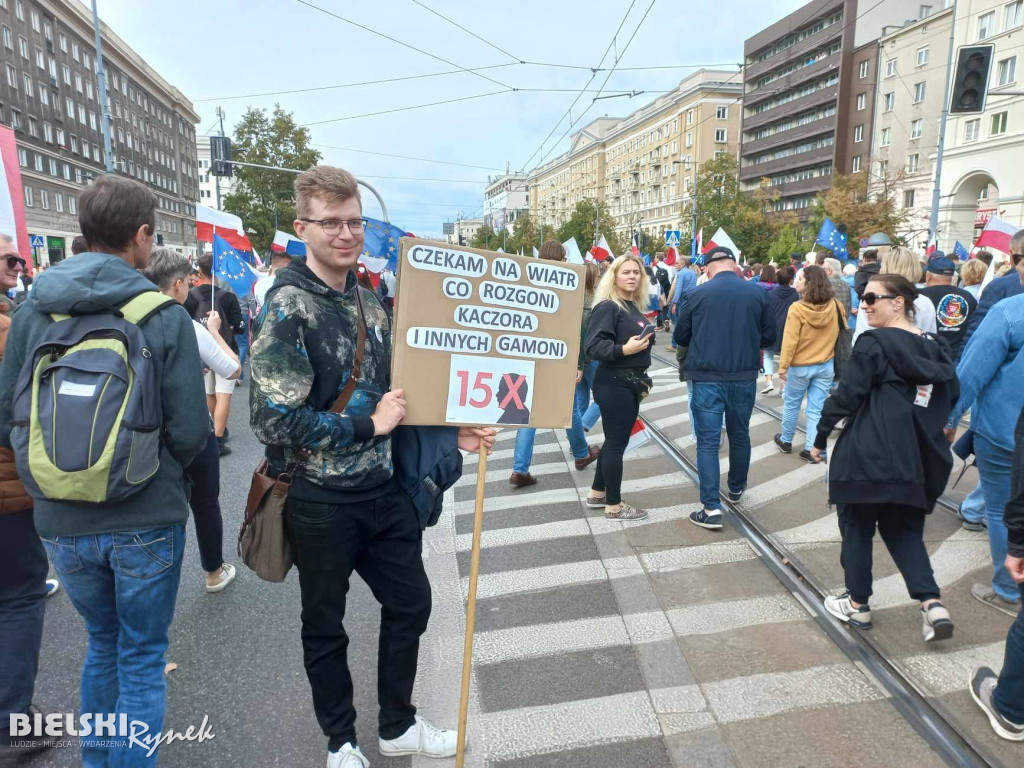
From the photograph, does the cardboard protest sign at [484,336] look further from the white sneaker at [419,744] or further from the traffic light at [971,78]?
the traffic light at [971,78]

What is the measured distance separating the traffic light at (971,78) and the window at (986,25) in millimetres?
35058

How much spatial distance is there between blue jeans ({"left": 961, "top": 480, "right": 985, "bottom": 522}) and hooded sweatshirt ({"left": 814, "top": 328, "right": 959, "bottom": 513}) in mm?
1824

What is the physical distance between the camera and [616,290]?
5.01 meters

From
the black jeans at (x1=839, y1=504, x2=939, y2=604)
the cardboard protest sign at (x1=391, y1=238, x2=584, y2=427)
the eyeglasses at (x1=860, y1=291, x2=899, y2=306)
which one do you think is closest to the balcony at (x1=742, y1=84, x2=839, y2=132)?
the eyeglasses at (x1=860, y1=291, x2=899, y2=306)

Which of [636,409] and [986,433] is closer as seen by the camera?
[986,433]

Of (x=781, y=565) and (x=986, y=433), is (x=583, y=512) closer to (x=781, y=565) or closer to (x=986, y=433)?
(x=781, y=565)

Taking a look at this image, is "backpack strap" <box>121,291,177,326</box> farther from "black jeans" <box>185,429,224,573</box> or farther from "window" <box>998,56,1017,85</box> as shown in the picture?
"window" <box>998,56,1017,85</box>

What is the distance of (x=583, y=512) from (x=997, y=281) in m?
3.97

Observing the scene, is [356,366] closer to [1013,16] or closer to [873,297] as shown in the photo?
[873,297]

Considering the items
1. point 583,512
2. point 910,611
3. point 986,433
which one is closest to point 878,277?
point 986,433

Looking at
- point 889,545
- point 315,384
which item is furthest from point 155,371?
point 889,545

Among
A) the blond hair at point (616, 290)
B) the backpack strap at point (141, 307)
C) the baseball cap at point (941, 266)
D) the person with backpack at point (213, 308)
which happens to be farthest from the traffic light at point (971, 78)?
the backpack strap at point (141, 307)

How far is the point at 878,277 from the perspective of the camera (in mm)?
3336

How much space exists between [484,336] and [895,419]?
2188 millimetres
